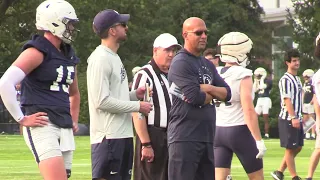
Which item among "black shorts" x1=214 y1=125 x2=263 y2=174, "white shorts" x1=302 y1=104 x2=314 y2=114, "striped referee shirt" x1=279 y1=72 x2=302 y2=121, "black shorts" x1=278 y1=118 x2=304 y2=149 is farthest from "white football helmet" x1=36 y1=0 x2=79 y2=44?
"white shorts" x1=302 y1=104 x2=314 y2=114

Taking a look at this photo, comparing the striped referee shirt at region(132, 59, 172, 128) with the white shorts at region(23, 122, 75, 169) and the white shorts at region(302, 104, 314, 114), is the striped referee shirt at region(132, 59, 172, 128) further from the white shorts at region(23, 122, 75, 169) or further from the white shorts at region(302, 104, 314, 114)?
the white shorts at region(302, 104, 314, 114)

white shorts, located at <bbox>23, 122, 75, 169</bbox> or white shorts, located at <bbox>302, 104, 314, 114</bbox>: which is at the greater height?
→ white shorts, located at <bbox>23, 122, 75, 169</bbox>

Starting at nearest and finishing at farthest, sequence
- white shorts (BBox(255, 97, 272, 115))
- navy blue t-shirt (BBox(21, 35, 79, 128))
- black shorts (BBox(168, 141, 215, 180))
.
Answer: navy blue t-shirt (BBox(21, 35, 79, 128)), black shorts (BBox(168, 141, 215, 180)), white shorts (BBox(255, 97, 272, 115))

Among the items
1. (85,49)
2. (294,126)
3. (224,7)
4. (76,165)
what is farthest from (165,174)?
(224,7)

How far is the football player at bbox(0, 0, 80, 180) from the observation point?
862 centimetres

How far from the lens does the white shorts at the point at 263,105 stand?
39.8 meters

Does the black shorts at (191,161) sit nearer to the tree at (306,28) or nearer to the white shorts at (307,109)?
the white shorts at (307,109)

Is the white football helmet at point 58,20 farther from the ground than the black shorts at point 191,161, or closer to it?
farther from the ground

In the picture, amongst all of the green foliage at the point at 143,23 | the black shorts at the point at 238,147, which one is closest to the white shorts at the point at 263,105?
the green foliage at the point at 143,23

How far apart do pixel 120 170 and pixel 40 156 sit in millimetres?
1579

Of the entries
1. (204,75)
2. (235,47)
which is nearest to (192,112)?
(204,75)

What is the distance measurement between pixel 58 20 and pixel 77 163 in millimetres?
13563

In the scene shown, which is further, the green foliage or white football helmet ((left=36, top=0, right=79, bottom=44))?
the green foliage

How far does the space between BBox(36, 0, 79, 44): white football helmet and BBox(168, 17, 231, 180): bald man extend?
137cm
